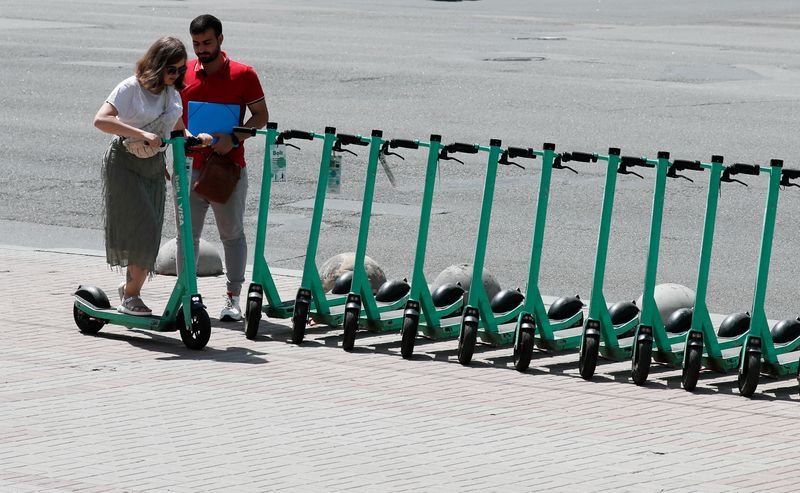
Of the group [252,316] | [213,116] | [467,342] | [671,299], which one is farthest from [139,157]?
[671,299]

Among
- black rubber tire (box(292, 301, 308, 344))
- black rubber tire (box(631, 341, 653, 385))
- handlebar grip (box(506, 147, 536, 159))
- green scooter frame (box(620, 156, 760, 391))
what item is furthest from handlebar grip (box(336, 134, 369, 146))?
black rubber tire (box(631, 341, 653, 385))

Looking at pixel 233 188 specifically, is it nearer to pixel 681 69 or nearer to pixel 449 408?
pixel 449 408

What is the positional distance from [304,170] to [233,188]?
596 cm

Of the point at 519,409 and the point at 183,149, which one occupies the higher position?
the point at 183,149

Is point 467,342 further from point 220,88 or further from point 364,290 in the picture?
point 220,88

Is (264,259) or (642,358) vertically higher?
(264,259)

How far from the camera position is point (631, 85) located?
22.5 metres

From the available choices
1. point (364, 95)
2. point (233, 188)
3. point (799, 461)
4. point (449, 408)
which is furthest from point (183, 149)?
point (364, 95)

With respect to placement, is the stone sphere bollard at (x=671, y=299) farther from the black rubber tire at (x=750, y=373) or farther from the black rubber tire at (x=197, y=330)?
the black rubber tire at (x=197, y=330)

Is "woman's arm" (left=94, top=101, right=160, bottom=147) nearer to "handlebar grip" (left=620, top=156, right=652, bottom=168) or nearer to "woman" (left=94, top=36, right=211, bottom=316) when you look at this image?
"woman" (left=94, top=36, right=211, bottom=316)

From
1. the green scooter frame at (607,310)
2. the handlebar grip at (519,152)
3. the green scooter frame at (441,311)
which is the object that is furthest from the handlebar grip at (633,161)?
the green scooter frame at (441,311)

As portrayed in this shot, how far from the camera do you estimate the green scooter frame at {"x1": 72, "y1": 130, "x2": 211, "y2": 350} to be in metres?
9.00

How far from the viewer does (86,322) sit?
370 inches

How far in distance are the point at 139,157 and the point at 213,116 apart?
2.18 ft
